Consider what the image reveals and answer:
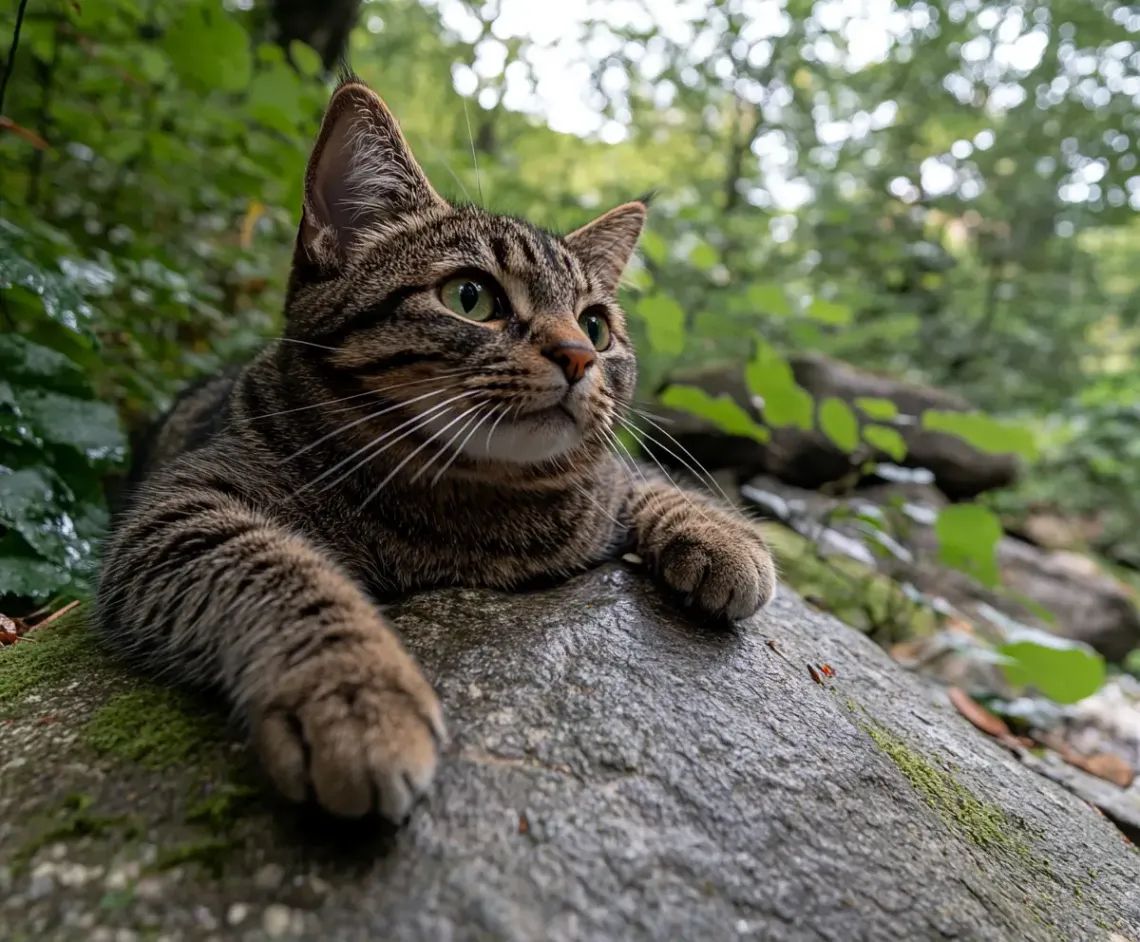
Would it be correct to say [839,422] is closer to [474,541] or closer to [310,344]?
[474,541]

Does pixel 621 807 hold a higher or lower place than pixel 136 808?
higher

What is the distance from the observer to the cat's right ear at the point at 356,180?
2004 millimetres

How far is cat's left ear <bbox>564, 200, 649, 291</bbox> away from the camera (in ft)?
8.63

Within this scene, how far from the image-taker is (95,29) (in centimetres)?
323

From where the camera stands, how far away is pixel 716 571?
6.21 feet

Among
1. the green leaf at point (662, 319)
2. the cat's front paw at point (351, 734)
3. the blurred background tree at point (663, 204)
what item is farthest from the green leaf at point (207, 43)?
the cat's front paw at point (351, 734)

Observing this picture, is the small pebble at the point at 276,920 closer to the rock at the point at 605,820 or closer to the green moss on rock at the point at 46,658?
the rock at the point at 605,820

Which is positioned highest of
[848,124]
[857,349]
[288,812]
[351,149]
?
[848,124]

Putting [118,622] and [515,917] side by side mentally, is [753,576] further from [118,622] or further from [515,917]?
[118,622]

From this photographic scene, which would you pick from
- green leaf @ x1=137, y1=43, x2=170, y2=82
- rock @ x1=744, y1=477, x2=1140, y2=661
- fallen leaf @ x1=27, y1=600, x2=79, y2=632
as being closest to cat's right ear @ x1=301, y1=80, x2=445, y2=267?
fallen leaf @ x1=27, y1=600, x2=79, y2=632

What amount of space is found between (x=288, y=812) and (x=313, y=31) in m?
6.27

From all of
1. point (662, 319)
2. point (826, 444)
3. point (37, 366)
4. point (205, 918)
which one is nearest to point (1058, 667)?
point (662, 319)

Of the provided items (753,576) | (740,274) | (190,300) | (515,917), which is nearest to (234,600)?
(515,917)

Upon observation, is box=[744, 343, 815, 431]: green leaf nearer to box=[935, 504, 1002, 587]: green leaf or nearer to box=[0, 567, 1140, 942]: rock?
box=[935, 504, 1002, 587]: green leaf
